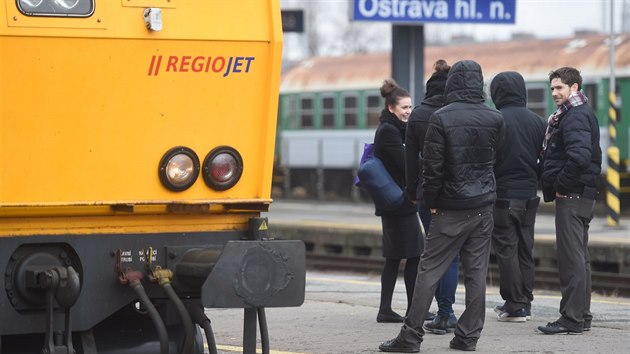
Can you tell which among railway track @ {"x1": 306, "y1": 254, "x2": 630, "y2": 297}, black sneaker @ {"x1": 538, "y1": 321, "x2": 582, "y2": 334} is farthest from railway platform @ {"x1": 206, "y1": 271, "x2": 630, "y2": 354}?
railway track @ {"x1": 306, "y1": 254, "x2": 630, "y2": 297}

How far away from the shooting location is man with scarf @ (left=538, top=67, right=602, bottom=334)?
8703 mm

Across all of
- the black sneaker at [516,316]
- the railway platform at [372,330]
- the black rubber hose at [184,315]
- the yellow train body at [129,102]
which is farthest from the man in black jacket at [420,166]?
the black rubber hose at [184,315]

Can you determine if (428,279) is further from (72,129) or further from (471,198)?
(72,129)

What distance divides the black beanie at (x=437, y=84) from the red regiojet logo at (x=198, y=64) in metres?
2.64

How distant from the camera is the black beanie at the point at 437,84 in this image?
889 centimetres

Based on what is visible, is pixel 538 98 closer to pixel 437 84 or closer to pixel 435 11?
pixel 435 11

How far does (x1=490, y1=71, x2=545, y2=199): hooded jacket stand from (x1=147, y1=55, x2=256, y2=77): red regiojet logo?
322cm

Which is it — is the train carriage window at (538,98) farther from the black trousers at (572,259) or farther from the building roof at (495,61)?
the black trousers at (572,259)

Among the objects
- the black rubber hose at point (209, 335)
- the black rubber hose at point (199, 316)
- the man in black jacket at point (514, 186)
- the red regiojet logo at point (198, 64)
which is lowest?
the black rubber hose at point (209, 335)

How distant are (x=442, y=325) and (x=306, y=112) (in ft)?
76.8

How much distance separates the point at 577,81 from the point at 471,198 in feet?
5.06

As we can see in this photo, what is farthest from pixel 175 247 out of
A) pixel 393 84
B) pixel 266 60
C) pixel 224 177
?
pixel 393 84

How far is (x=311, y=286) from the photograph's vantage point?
41.7 feet

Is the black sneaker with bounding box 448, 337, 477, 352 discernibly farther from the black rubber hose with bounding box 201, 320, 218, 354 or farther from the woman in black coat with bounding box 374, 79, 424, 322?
the black rubber hose with bounding box 201, 320, 218, 354
